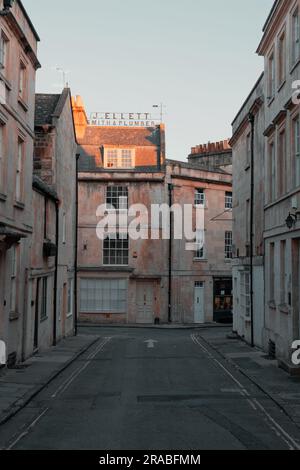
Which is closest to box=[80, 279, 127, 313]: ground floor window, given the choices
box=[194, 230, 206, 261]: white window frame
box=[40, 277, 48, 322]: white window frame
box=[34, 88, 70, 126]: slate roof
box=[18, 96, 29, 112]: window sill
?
box=[194, 230, 206, 261]: white window frame

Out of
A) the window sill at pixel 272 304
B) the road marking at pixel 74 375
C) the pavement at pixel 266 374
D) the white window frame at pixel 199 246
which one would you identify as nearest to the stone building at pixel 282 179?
the window sill at pixel 272 304

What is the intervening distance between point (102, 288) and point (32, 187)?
67.3 ft

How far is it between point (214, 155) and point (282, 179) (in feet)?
107

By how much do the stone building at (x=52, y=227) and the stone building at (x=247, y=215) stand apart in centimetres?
794

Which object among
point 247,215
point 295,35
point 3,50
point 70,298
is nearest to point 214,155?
point 70,298

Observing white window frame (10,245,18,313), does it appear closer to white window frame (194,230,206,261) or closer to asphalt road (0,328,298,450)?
asphalt road (0,328,298,450)

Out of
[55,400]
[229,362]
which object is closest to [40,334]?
[229,362]

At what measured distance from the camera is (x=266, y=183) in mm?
20766

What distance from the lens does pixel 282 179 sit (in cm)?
1873

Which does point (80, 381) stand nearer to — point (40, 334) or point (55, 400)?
point (55, 400)

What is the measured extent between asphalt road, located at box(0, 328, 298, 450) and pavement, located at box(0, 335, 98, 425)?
0.74ft

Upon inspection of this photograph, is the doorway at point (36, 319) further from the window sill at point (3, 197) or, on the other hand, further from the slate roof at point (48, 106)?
the slate roof at point (48, 106)

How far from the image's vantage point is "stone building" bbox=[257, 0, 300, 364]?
16.6 meters

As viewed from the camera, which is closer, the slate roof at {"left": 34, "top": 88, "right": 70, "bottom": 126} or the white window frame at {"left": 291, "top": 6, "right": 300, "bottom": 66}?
the white window frame at {"left": 291, "top": 6, "right": 300, "bottom": 66}
